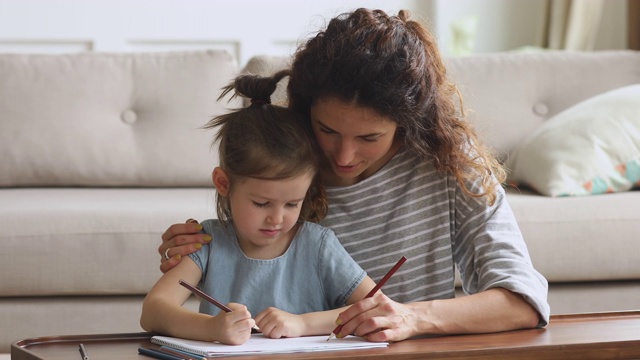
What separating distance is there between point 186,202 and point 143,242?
0.22 m

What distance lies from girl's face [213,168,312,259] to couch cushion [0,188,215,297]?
911 mm

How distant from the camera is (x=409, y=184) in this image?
5.33 ft

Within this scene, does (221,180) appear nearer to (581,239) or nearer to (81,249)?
(81,249)

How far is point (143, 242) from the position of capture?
7.64 feet

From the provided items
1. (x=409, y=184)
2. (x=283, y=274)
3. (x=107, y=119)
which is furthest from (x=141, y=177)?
(x=283, y=274)

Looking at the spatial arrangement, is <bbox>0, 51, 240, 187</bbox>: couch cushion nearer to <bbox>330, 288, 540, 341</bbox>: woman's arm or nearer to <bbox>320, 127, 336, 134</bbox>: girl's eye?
<bbox>320, 127, 336, 134</bbox>: girl's eye

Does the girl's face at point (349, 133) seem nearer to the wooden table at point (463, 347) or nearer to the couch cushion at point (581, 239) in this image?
the wooden table at point (463, 347)

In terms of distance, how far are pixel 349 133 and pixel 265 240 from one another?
7.8 inches

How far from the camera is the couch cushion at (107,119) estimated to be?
9.23 feet

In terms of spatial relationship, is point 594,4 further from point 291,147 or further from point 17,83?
point 291,147

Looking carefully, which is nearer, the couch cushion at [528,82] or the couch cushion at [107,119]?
the couch cushion at [107,119]

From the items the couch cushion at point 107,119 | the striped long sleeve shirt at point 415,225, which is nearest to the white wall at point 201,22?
the couch cushion at point 107,119

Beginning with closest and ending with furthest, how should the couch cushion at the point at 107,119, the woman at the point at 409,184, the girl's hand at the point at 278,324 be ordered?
1. the girl's hand at the point at 278,324
2. the woman at the point at 409,184
3. the couch cushion at the point at 107,119

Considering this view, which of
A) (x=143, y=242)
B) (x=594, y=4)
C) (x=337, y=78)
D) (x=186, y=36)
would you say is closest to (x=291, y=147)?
(x=337, y=78)
